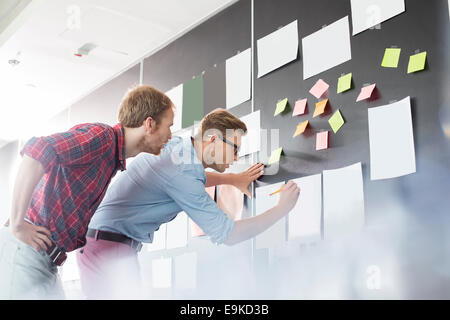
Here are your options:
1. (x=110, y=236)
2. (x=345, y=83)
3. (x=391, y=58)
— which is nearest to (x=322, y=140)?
(x=345, y=83)

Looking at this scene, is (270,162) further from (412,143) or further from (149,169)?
(412,143)

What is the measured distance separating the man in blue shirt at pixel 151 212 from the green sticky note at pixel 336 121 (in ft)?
0.72

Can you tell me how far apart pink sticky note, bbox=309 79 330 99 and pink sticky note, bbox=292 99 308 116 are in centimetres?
4

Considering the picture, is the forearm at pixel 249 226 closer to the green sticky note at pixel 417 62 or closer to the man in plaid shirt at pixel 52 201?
the man in plaid shirt at pixel 52 201

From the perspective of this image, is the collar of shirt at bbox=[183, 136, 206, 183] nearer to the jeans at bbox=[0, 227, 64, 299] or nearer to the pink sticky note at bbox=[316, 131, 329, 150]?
the pink sticky note at bbox=[316, 131, 329, 150]

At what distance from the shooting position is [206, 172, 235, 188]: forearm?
173 centimetres

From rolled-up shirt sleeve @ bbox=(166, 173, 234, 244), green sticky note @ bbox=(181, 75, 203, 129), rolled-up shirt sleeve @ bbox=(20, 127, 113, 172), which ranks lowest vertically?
rolled-up shirt sleeve @ bbox=(166, 173, 234, 244)

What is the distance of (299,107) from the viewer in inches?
65.6

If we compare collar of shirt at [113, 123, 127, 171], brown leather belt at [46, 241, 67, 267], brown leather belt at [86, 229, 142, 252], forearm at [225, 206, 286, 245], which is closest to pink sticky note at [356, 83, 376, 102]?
forearm at [225, 206, 286, 245]

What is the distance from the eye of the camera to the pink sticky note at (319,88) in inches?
62.7

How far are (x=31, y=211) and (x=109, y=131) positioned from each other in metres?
0.27

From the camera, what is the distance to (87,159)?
1.23m

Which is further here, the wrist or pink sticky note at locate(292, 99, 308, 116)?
pink sticky note at locate(292, 99, 308, 116)

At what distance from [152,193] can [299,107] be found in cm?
55
